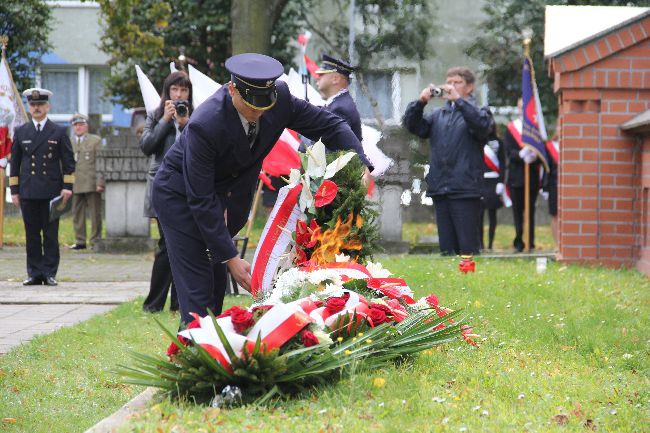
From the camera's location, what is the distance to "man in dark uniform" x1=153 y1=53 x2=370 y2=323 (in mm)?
6258

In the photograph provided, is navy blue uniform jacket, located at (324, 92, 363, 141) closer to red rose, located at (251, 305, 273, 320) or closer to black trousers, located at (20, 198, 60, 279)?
red rose, located at (251, 305, 273, 320)

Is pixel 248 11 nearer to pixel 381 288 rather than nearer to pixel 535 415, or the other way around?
pixel 381 288

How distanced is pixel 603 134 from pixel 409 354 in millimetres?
6903

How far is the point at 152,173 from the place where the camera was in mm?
10156

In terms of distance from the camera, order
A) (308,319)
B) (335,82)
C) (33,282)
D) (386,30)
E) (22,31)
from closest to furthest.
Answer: (308,319), (335,82), (33,282), (386,30), (22,31)

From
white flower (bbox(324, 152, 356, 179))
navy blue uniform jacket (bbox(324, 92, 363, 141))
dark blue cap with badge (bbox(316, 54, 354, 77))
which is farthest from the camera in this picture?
dark blue cap with badge (bbox(316, 54, 354, 77))

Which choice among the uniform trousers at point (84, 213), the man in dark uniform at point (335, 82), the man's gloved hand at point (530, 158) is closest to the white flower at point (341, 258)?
the man in dark uniform at point (335, 82)

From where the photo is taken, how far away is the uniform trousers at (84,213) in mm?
18719

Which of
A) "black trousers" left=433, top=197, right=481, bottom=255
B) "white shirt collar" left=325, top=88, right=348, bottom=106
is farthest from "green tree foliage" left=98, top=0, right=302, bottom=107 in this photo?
"white shirt collar" left=325, top=88, right=348, bottom=106

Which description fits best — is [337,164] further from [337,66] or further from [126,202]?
[126,202]

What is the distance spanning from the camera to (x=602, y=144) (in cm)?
1223

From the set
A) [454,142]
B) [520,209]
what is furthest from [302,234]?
[520,209]

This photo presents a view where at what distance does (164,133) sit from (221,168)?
140 inches

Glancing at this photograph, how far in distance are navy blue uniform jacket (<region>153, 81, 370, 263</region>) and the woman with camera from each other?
289 centimetres
